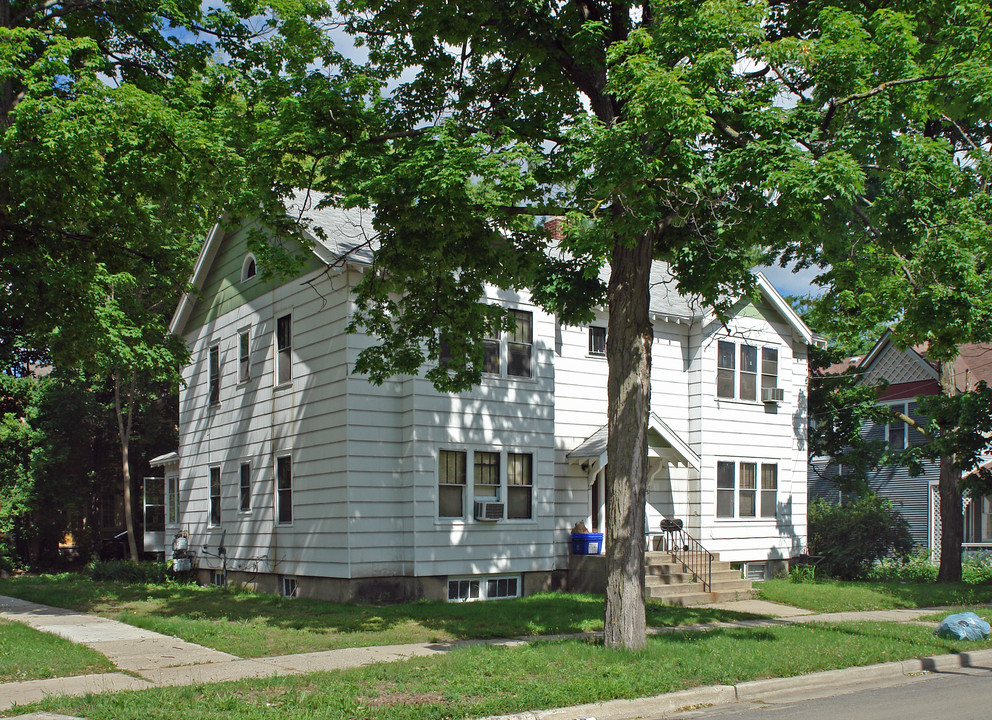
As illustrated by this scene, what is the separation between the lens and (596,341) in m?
21.0

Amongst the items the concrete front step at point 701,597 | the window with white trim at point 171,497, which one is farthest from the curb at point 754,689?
the window with white trim at point 171,497

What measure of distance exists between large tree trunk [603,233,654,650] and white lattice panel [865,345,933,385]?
24.5 m

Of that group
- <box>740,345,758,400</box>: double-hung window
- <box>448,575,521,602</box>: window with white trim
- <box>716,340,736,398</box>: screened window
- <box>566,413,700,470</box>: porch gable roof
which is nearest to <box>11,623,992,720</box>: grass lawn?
<box>448,575,521,602</box>: window with white trim

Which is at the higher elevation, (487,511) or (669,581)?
(487,511)

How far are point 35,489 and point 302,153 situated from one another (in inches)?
924

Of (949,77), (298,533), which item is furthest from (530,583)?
(949,77)

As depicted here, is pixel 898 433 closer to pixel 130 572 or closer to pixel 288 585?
pixel 288 585

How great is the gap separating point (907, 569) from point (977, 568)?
210cm

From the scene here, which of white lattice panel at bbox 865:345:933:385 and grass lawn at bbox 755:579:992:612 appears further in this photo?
white lattice panel at bbox 865:345:933:385

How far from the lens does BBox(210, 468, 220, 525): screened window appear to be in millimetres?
23094

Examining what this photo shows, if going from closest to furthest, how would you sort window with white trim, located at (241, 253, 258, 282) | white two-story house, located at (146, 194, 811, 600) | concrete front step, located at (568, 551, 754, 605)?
white two-story house, located at (146, 194, 811, 600)
concrete front step, located at (568, 551, 754, 605)
window with white trim, located at (241, 253, 258, 282)

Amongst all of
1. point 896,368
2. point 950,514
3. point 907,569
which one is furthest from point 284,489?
point 896,368

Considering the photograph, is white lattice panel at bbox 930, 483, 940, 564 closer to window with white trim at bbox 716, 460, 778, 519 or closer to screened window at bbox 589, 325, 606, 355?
window with white trim at bbox 716, 460, 778, 519

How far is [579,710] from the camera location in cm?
860
